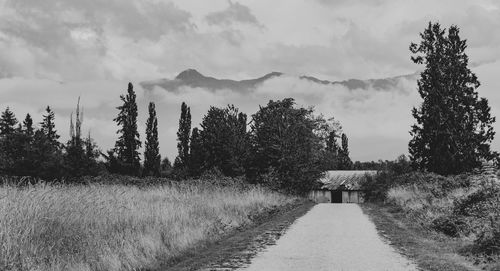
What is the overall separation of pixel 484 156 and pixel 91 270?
39.2 meters

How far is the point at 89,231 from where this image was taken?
31.5 feet

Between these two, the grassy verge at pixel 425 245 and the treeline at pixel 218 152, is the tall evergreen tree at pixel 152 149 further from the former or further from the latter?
the grassy verge at pixel 425 245

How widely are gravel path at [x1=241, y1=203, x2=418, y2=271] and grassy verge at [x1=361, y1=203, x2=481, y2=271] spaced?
1.10 ft

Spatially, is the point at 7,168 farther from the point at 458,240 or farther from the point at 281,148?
the point at 458,240

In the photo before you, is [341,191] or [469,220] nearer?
[469,220]

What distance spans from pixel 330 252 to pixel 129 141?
190ft

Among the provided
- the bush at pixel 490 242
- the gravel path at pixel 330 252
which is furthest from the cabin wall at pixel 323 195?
the bush at pixel 490 242

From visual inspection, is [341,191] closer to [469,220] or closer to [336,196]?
[336,196]

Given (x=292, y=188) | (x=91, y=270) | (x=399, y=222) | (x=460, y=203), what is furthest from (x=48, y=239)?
(x=292, y=188)

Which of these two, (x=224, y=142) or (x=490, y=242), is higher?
(x=224, y=142)

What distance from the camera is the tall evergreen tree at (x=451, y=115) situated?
38.8 metres

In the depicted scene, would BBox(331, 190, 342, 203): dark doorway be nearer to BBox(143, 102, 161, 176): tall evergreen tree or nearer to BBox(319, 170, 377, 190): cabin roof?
BBox(319, 170, 377, 190): cabin roof

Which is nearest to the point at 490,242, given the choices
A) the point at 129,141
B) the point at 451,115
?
the point at 451,115

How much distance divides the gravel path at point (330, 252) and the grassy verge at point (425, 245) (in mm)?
336
